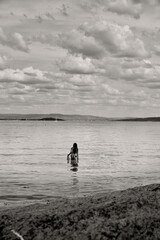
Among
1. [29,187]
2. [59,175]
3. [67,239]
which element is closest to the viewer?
[67,239]

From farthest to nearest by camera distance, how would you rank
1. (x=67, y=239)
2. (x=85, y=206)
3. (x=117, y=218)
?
(x=85, y=206)
(x=117, y=218)
(x=67, y=239)

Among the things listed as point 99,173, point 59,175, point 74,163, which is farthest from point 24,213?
point 74,163

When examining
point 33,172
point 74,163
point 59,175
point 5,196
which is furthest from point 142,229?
point 74,163

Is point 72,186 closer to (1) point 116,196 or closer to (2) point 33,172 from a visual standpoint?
(2) point 33,172

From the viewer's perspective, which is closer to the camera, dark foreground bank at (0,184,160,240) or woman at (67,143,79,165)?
dark foreground bank at (0,184,160,240)

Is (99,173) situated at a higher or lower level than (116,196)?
lower

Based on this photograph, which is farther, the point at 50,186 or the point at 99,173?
the point at 99,173

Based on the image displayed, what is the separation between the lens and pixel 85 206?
20.2ft

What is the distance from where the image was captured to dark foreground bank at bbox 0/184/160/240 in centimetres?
529

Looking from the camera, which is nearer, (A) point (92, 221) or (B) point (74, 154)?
(A) point (92, 221)

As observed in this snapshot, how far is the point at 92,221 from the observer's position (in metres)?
5.53

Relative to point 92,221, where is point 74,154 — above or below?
below

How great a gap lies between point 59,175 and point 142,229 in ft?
63.5

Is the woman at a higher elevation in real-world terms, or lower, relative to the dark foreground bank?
lower
